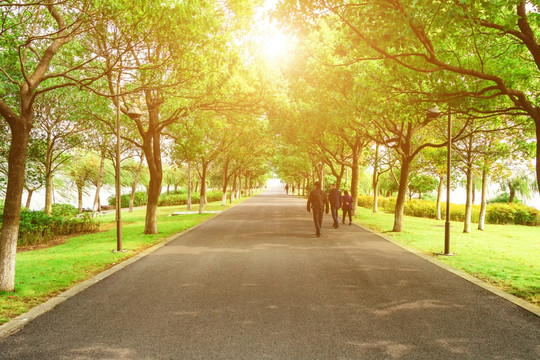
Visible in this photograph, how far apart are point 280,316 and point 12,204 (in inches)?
198

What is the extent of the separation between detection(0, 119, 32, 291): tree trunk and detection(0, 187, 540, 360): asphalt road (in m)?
1.39

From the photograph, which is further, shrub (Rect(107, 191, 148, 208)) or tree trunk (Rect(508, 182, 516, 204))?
shrub (Rect(107, 191, 148, 208))

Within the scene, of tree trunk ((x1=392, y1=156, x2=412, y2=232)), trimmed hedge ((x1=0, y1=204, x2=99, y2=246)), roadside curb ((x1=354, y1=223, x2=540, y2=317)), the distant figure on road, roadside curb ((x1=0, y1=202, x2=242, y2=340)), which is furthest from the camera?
tree trunk ((x1=392, y1=156, x2=412, y2=232))

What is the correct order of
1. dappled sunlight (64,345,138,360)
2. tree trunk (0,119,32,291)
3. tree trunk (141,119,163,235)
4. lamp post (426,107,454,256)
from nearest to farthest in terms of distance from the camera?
dappled sunlight (64,345,138,360), tree trunk (0,119,32,291), lamp post (426,107,454,256), tree trunk (141,119,163,235)

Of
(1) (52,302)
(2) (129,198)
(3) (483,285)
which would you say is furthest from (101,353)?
(2) (129,198)

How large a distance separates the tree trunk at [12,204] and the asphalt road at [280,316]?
1386mm


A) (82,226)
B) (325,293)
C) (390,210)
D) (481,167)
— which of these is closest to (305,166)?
(390,210)

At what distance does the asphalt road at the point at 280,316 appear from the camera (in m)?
4.00

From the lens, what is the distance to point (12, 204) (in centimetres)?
642

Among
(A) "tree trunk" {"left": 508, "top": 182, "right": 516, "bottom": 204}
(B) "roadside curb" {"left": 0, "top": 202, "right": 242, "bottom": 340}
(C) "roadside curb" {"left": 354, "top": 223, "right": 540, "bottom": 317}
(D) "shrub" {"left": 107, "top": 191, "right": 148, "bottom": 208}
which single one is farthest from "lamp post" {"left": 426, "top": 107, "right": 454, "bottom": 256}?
(D) "shrub" {"left": 107, "top": 191, "right": 148, "bottom": 208}

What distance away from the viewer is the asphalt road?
3998 mm

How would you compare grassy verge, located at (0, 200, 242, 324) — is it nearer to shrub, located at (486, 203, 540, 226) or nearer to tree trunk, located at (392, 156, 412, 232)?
tree trunk, located at (392, 156, 412, 232)

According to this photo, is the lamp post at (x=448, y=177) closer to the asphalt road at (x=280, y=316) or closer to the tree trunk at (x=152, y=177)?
the asphalt road at (x=280, y=316)

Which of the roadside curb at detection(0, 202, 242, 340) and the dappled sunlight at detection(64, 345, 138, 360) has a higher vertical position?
the dappled sunlight at detection(64, 345, 138, 360)
